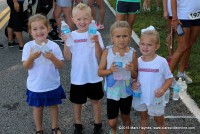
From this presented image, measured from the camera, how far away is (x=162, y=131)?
360cm

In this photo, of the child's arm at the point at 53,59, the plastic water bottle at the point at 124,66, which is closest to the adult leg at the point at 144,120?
the plastic water bottle at the point at 124,66

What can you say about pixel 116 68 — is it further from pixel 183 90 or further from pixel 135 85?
pixel 183 90

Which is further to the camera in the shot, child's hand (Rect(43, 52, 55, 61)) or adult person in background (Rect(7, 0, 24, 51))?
adult person in background (Rect(7, 0, 24, 51))

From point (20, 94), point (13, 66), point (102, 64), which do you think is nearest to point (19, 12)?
point (13, 66)

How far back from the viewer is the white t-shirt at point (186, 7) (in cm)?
462

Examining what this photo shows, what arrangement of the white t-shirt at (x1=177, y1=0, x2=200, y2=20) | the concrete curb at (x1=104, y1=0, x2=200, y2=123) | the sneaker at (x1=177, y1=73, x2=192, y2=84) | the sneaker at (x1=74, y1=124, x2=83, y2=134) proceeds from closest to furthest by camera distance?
the sneaker at (x1=74, y1=124, x2=83, y2=134) < the concrete curb at (x1=104, y1=0, x2=200, y2=123) < the white t-shirt at (x1=177, y1=0, x2=200, y2=20) < the sneaker at (x1=177, y1=73, x2=192, y2=84)

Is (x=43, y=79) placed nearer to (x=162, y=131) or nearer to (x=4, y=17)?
(x=162, y=131)

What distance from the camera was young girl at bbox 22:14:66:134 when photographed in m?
3.43

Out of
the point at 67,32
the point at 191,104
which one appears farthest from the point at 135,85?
the point at 191,104

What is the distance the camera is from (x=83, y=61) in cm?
358

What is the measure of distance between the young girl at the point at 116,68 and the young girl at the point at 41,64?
0.55 meters

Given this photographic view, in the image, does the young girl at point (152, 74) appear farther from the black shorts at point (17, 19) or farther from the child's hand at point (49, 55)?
the black shorts at point (17, 19)

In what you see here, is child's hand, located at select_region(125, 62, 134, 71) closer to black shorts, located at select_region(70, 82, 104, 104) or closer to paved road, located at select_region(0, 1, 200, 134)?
black shorts, located at select_region(70, 82, 104, 104)

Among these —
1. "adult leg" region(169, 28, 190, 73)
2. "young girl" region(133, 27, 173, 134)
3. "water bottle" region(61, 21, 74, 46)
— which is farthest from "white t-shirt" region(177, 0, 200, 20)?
"water bottle" region(61, 21, 74, 46)
